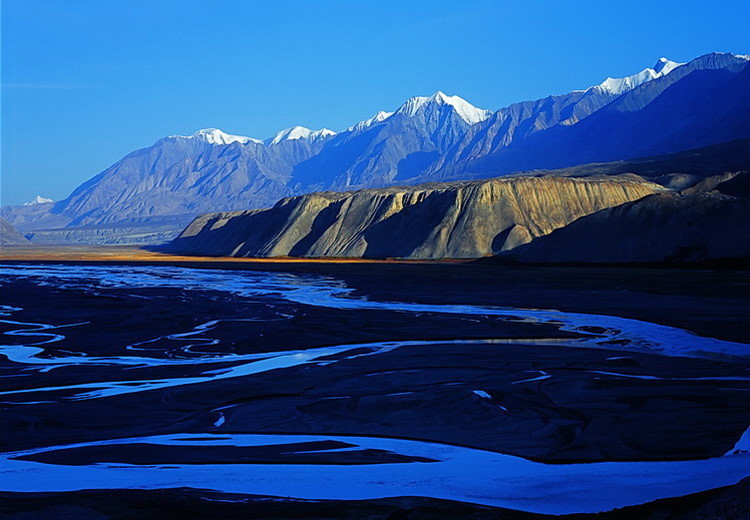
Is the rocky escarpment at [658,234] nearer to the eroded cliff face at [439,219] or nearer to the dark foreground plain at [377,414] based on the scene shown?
the eroded cliff face at [439,219]

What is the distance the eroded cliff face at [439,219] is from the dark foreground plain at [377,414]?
59772mm

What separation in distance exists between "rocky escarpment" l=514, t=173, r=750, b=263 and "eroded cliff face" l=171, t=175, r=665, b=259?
13971 millimetres

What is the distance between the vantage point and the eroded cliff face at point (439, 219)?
99.1 meters

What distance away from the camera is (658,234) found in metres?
75.7

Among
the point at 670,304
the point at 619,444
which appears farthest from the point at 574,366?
the point at 670,304

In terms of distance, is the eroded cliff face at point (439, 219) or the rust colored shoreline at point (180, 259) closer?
the rust colored shoreline at point (180, 259)

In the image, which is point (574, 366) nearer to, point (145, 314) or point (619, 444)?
point (619, 444)

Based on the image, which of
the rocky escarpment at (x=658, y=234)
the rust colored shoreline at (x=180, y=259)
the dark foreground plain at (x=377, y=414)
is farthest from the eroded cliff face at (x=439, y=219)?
the dark foreground plain at (x=377, y=414)

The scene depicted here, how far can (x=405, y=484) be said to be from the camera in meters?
13.0

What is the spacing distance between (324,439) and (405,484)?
3196 millimetres

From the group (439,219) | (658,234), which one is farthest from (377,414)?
(439,219)

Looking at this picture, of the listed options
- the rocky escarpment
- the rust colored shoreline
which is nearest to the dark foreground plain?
the rocky escarpment

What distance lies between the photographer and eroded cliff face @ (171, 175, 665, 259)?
99062 millimetres

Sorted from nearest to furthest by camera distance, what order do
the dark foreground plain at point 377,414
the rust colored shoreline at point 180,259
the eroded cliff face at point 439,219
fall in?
the dark foreground plain at point 377,414
the rust colored shoreline at point 180,259
the eroded cliff face at point 439,219
